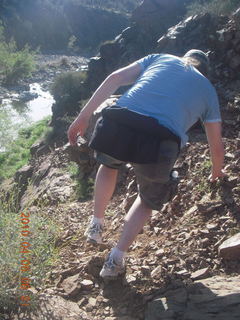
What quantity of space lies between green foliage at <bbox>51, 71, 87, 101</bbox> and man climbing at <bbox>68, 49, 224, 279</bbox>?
45.6 feet

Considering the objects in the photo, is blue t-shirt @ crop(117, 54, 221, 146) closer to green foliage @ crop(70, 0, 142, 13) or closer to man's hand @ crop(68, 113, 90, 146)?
man's hand @ crop(68, 113, 90, 146)

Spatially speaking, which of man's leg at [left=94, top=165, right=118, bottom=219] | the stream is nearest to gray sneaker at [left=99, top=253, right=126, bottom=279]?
man's leg at [left=94, top=165, right=118, bottom=219]

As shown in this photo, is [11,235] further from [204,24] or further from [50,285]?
[204,24]

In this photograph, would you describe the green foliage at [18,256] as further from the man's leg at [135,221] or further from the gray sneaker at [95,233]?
the man's leg at [135,221]

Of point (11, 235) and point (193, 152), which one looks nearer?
point (11, 235)

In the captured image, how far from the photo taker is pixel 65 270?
10.1ft

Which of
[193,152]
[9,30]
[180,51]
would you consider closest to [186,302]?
[193,152]

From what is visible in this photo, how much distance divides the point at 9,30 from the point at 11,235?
6940 centimetres

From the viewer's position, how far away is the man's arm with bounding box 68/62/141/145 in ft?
8.61

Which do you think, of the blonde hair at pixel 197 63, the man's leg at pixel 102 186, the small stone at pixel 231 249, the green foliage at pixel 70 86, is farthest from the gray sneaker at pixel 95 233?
the green foliage at pixel 70 86

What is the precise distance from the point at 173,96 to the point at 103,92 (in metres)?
0.49

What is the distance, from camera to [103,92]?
2623mm

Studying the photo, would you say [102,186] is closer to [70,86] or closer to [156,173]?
[156,173]

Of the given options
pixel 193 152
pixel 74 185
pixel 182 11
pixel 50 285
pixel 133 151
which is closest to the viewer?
pixel 133 151
